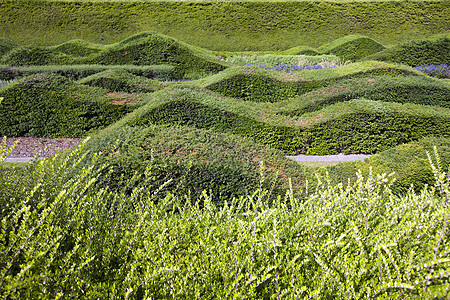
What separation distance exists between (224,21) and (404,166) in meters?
19.9

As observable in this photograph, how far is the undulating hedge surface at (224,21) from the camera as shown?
2167cm

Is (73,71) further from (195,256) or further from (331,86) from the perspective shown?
(195,256)

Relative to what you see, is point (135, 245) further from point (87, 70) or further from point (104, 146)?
point (87, 70)

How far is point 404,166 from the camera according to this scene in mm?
5273

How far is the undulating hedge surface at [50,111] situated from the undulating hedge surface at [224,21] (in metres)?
15.2

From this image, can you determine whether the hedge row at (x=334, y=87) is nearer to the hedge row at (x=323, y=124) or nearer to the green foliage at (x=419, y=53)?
the hedge row at (x=323, y=124)

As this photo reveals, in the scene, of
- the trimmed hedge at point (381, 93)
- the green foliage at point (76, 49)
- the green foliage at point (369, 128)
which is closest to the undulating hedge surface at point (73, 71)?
the green foliage at point (76, 49)

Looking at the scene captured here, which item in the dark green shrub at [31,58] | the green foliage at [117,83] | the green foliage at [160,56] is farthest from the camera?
the dark green shrub at [31,58]

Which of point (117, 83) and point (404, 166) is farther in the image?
point (117, 83)

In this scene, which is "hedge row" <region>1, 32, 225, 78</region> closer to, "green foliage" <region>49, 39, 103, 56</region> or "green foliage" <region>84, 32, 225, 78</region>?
"green foliage" <region>84, 32, 225, 78</region>

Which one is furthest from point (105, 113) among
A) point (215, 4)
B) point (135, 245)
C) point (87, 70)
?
point (215, 4)

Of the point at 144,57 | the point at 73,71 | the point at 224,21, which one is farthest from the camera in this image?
the point at 224,21

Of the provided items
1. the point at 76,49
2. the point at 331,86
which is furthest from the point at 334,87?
the point at 76,49

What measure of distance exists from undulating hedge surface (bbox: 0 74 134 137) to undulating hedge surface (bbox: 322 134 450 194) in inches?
240
